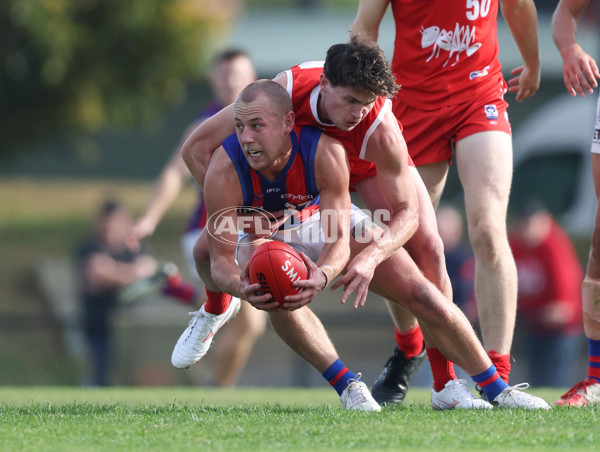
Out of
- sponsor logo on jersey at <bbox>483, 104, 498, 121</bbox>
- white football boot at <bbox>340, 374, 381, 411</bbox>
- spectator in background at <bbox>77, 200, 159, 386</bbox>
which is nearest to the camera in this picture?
white football boot at <bbox>340, 374, 381, 411</bbox>

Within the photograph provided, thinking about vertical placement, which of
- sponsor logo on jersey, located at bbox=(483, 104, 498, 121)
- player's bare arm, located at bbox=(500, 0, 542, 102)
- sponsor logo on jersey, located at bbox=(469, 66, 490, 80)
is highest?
player's bare arm, located at bbox=(500, 0, 542, 102)

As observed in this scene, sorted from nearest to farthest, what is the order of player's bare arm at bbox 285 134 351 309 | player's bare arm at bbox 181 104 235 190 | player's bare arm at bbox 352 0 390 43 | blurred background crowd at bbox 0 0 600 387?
player's bare arm at bbox 285 134 351 309 < player's bare arm at bbox 181 104 235 190 < player's bare arm at bbox 352 0 390 43 < blurred background crowd at bbox 0 0 600 387

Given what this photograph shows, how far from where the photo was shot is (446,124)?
644cm

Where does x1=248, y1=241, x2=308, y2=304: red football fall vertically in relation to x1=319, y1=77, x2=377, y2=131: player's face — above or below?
below

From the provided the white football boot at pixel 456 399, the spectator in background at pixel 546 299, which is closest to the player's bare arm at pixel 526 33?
the white football boot at pixel 456 399

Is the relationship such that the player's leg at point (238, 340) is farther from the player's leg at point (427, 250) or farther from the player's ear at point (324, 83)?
the player's ear at point (324, 83)

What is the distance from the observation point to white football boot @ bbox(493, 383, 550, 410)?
5531 mm

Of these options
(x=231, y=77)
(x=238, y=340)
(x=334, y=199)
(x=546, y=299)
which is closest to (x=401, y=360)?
(x=334, y=199)

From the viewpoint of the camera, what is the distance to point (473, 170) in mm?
6164

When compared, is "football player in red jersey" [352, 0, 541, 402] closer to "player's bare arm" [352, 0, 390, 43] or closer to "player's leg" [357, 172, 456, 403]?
"player's bare arm" [352, 0, 390, 43]

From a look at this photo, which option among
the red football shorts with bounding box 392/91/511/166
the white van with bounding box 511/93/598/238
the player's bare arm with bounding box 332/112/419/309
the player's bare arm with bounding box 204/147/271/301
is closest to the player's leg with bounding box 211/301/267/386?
the red football shorts with bounding box 392/91/511/166

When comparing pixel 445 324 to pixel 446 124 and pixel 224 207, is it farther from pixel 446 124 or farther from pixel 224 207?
pixel 446 124

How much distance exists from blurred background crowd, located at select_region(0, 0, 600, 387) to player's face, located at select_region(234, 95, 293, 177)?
450 centimetres

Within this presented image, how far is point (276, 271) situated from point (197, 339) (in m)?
1.77
